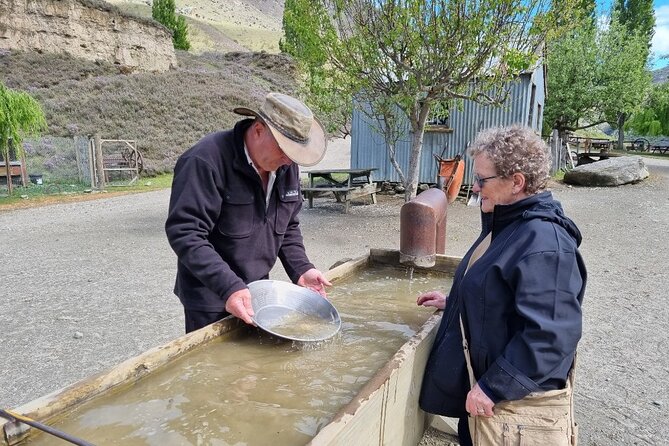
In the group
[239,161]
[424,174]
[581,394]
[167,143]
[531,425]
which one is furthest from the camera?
[167,143]

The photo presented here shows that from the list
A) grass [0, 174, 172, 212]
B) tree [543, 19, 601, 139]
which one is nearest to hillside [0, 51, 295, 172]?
grass [0, 174, 172, 212]

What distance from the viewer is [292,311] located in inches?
108

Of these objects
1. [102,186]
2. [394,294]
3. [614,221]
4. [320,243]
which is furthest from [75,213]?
[614,221]

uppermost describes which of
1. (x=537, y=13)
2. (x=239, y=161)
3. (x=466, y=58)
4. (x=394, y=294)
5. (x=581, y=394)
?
(x=537, y=13)

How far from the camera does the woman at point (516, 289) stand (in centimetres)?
170

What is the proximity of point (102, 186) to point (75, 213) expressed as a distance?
4.83 metres

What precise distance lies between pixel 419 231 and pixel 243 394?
2226mm

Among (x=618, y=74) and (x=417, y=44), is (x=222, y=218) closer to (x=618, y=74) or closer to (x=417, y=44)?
(x=417, y=44)

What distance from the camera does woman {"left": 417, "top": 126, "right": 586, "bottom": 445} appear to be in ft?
5.58

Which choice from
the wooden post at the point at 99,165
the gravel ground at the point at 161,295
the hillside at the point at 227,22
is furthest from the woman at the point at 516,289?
the hillside at the point at 227,22

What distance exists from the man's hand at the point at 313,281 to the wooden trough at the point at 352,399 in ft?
1.77

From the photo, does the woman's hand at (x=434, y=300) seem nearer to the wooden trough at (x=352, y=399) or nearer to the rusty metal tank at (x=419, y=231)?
the wooden trough at (x=352, y=399)

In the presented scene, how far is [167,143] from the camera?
23.9 meters

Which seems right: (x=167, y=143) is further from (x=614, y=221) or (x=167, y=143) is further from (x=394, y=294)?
(x=394, y=294)
